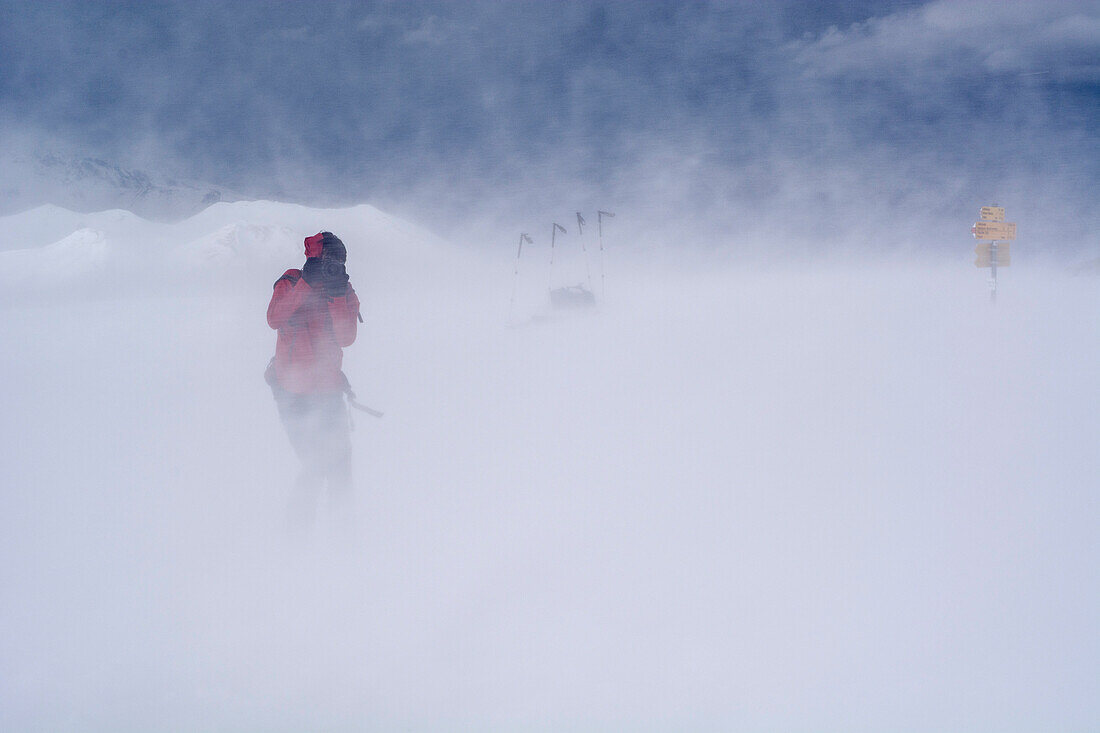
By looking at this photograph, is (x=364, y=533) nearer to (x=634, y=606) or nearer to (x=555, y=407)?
(x=634, y=606)

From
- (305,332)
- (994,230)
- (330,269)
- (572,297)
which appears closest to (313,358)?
(305,332)

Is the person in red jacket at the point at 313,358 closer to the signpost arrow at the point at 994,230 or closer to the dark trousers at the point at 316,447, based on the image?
the dark trousers at the point at 316,447

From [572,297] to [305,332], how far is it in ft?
28.9

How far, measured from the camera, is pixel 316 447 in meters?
3.16

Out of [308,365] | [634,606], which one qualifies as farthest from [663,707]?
[308,365]

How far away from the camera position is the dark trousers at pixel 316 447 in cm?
306

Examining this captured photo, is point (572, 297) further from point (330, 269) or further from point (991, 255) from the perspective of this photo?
point (330, 269)

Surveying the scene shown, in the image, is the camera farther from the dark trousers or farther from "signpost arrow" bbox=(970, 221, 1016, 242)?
"signpost arrow" bbox=(970, 221, 1016, 242)

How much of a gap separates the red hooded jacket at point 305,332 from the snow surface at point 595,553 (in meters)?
0.94

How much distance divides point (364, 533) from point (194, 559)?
897mm

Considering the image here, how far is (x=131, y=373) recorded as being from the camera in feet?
23.7

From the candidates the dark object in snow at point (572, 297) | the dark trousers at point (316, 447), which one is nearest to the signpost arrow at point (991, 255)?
the dark object in snow at point (572, 297)

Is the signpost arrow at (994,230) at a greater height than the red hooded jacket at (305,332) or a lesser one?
greater

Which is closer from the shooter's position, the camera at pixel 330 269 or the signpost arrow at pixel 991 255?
the camera at pixel 330 269
